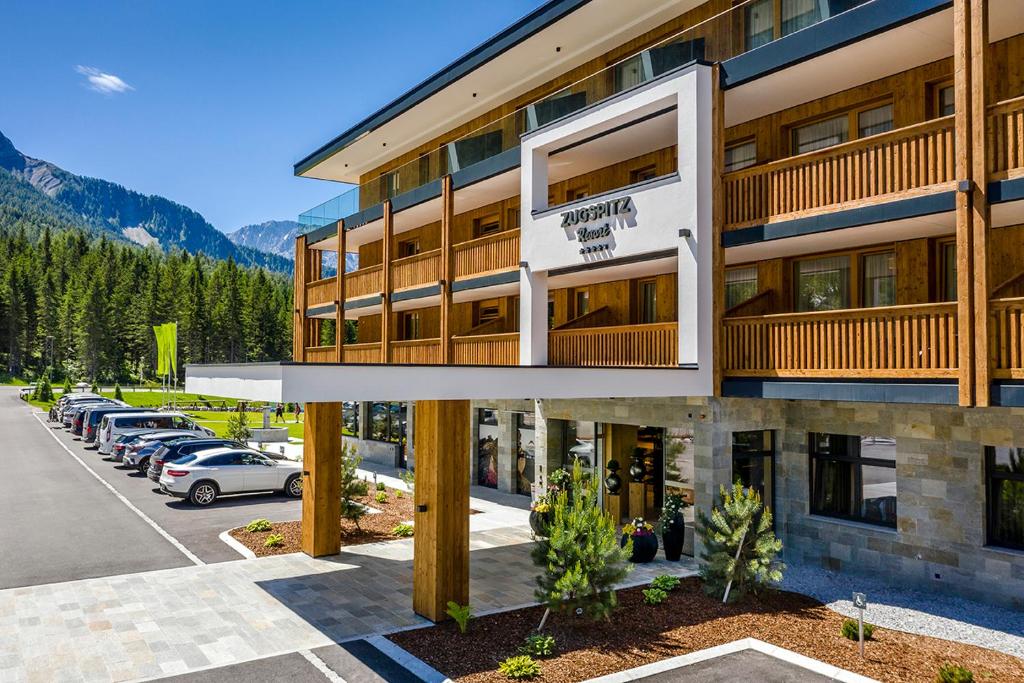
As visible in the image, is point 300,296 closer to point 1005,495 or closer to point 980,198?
point 980,198

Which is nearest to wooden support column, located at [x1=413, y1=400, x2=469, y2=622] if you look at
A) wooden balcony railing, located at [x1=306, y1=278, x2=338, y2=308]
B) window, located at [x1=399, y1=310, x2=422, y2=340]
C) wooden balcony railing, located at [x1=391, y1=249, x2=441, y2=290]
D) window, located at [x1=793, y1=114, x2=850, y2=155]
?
window, located at [x1=793, y1=114, x2=850, y2=155]

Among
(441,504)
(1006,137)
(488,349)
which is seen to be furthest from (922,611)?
(488,349)

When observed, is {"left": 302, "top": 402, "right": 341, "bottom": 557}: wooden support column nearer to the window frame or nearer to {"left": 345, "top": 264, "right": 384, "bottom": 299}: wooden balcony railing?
the window frame

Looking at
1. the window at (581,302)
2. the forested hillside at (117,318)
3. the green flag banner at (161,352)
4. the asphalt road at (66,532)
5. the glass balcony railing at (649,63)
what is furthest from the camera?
the forested hillside at (117,318)

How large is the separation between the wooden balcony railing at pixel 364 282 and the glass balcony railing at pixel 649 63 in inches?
157


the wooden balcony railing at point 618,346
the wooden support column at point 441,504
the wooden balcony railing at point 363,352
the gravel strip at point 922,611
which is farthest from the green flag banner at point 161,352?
the gravel strip at point 922,611

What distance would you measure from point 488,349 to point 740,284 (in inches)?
316

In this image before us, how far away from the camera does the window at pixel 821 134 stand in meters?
15.3

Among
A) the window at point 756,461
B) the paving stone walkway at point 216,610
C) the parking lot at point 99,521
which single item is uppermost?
the window at point 756,461

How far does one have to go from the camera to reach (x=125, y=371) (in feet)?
342

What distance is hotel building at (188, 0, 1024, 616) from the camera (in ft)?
37.9

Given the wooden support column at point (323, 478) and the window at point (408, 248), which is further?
the window at point (408, 248)

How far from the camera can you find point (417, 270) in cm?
2581

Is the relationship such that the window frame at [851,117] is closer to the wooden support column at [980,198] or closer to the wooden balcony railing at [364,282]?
the wooden support column at [980,198]
